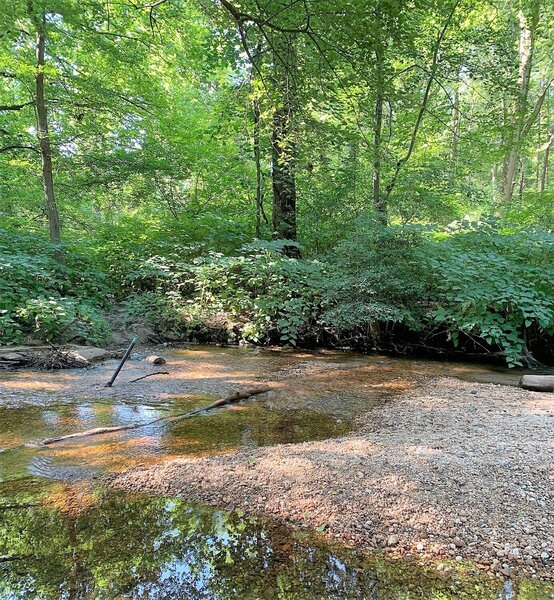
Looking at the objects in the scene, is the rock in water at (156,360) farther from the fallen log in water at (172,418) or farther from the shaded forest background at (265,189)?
the fallen log in water at (172,418)

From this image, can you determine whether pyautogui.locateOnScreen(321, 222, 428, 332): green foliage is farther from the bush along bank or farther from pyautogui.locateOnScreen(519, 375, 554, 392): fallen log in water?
pyautogui.locateOnScreen(519, 375, 554, 392): fallen log in water

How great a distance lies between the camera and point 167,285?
28.3 feet

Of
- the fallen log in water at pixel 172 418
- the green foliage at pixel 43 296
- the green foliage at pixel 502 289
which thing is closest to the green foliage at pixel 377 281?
the green foliage at pixel 502 289

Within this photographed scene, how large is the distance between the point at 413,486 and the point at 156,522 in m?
1.50

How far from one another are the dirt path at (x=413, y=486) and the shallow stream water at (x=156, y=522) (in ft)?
0.48

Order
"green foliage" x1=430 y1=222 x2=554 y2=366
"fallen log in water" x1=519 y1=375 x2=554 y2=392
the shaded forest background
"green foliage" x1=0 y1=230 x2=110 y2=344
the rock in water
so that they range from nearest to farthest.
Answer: "fallen log in water" x1=519 y1=375 x2=554 y2=392 < the shaded forest background < "green foliage" x1=430 y1=222 x2=554 y2=366 < the rock in water < "green foliage" x1=0 y1=230 x2=110 y2=344

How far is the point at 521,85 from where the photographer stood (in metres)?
10.9

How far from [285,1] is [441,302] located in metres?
4.66

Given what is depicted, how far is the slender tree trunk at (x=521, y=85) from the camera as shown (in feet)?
24.0

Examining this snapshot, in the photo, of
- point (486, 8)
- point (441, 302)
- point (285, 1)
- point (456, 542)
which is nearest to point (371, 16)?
point (285, 1)

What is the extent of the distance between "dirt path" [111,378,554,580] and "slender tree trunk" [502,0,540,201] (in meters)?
5.91

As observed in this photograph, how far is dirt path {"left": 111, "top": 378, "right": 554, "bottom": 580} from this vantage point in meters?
2.01

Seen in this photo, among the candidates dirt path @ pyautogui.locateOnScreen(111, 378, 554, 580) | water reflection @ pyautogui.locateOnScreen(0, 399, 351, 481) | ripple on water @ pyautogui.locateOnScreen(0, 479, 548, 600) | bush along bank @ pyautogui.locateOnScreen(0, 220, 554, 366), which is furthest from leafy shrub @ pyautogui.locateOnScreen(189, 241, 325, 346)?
ripple on water @ pyautogui.locateOnScreen(0, 479, 548, 600)

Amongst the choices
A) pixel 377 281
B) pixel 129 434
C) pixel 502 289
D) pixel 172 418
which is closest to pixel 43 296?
pixel 172 418
